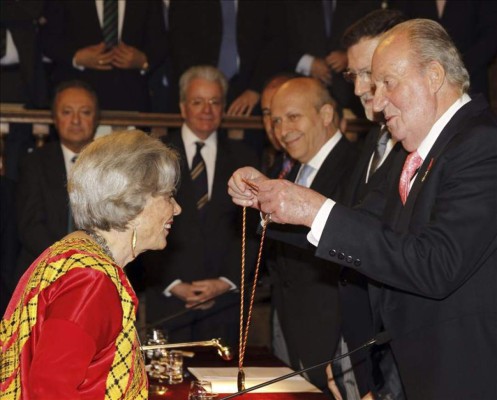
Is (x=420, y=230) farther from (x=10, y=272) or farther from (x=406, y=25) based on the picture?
(x=10, y=272)

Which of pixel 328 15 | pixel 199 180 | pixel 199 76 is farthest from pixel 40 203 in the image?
pixel 328 15

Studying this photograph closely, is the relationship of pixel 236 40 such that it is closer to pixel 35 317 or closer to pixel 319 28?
pixel 319 28

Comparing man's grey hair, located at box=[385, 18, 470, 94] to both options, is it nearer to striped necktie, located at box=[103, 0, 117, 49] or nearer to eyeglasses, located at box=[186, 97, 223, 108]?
eyeglasses, located at box=[186, 97, 223, 108]

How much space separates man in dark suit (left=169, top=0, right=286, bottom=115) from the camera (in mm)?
6559

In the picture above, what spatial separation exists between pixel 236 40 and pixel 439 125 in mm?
3815

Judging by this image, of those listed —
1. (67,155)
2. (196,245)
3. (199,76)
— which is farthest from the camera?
(199,76)

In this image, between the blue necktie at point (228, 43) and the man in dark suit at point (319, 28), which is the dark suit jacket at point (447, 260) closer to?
the man in dark suit at point (319, 28)

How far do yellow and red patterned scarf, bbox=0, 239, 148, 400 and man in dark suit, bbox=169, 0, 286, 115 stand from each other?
3.94 meters

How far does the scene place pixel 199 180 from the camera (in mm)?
5816

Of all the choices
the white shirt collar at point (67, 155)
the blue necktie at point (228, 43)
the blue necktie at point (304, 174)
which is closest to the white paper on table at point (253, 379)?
the blue necktie at point (304, 174)

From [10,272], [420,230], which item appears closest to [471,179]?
[420,230]

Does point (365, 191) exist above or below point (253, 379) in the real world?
above

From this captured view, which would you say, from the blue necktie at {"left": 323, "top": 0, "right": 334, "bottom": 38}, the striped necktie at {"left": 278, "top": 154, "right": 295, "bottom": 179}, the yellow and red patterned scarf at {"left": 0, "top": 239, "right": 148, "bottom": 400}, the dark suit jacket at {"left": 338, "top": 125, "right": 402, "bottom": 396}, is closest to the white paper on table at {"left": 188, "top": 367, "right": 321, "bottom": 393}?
the dark suit jacket at {"left": 338, "top": 125, "right": 402, "bottom": 396}

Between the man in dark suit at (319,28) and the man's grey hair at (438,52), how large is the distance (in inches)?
138
